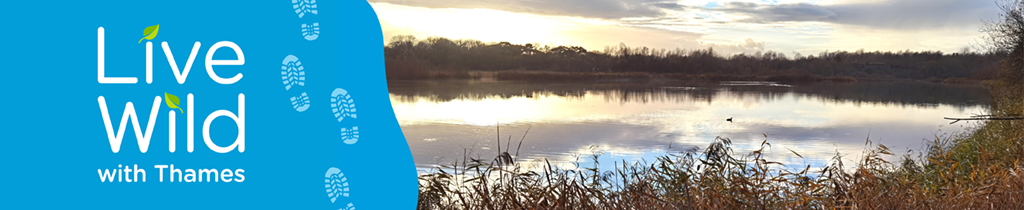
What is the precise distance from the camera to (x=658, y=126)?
16.9 m

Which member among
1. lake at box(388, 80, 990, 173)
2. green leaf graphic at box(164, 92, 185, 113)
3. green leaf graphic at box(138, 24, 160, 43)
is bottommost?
lake at box(388, 80, 990, 173)

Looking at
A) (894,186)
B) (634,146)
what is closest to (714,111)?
(634,146)

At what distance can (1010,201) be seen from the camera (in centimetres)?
445

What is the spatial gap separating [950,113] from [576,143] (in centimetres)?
1574

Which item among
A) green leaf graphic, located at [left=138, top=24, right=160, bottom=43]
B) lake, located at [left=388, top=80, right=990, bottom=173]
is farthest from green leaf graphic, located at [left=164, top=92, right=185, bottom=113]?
lake, located at [left=388, top=80, right=990, bottom=173]

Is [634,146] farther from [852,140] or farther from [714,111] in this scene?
[714,111]

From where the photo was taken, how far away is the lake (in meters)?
12.1

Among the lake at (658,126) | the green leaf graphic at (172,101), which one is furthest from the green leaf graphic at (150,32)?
the lake at (658,126)

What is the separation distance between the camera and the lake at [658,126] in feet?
39.9

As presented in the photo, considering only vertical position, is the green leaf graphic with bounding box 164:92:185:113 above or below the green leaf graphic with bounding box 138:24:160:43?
below

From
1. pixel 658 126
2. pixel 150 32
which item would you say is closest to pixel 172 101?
pixel 150 32

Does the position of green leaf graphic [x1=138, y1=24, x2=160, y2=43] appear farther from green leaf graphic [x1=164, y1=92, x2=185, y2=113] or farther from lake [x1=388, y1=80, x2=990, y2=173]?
lake [x1=388, y1=80, x2=990, y2=173]

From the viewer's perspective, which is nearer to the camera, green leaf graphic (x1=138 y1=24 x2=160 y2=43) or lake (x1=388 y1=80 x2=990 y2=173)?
green leaf graphic (x1=138 y1=24 x2=160 y2=43)

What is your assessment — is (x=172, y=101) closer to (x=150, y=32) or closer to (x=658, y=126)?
(x=150, y=32)
